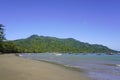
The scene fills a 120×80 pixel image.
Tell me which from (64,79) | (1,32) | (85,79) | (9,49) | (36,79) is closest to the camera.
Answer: (36,79)

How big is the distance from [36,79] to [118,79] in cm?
786

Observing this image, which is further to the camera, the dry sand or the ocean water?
the ocean water

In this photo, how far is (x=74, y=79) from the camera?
55.7 feet

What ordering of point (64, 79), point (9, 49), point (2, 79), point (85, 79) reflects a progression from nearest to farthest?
point (2, 79) < point (64, 79) < point (85, 79) < point (9, 49)

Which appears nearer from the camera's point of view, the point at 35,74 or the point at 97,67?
the point at 35,74

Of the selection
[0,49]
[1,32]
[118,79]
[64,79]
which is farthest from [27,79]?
[0,49]

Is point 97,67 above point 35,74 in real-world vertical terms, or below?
above

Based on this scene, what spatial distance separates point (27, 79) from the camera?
49.2 feet

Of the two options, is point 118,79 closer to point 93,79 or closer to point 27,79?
point 93,79

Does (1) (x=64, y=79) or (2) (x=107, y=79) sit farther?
(2) (x=107, y=79)

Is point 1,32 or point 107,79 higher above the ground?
point 1,32

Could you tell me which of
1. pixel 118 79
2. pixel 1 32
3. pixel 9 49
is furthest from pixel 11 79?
pixel 9 49

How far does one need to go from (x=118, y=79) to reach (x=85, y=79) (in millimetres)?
3471

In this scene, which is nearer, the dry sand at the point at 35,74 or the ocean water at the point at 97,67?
the dry sand at the point at 35,74
